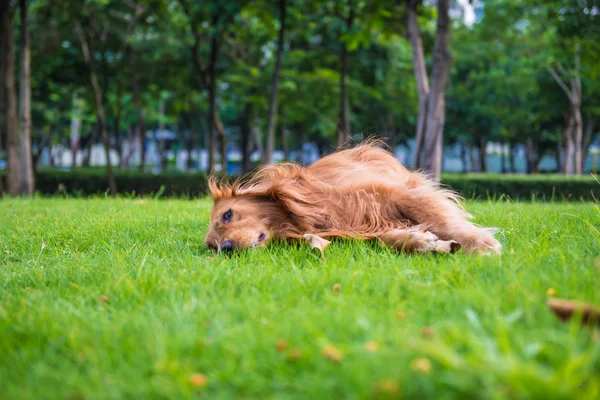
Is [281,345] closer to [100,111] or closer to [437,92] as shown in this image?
[437,92]

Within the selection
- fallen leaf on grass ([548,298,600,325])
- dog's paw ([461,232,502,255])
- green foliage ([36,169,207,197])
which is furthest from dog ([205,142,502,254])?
green foliage ([36,169,207,197])

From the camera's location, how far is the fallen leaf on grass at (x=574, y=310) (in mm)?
1873

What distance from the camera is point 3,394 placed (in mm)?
1769

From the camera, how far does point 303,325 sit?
2170 millimetres

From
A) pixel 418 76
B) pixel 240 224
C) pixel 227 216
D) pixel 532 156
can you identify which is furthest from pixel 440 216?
pixel 532 156

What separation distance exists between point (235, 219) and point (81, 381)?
2.31 m

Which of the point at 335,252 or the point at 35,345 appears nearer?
the point at 35,345

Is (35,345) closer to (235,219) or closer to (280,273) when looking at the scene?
(280,273)

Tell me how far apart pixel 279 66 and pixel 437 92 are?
5.56 m

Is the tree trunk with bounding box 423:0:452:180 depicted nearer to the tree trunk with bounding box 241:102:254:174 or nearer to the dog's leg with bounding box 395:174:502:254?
the dog's leg with bounding box 395:174:502:254

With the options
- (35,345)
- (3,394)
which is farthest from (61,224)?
(3,394)

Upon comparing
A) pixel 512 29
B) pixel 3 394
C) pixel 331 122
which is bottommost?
pixel 3 394

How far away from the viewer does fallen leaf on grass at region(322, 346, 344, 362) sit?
1819 mm

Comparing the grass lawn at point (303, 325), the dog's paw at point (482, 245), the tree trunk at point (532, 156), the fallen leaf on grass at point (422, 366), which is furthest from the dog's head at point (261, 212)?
the tree trunk at point (532, 156)
